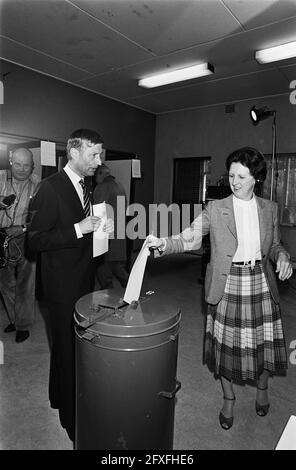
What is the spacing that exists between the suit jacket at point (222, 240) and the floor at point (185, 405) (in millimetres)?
717

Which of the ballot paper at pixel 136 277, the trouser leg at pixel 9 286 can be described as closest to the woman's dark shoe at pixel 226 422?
the ballot paper at pixel 136 277

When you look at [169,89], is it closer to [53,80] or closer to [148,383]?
[53,80]

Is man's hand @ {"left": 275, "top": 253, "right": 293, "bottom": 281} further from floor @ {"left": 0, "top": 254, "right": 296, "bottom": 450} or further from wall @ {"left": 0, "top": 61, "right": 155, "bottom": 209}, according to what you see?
wall @ {"left": 0, "top": 61, "right": 155, "bottom": 209}

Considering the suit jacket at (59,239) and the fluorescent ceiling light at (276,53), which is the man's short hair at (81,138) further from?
the fluorescent ceiling light at (276,53)

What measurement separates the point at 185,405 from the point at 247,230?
1132 mm

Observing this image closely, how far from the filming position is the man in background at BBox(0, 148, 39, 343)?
2652mm

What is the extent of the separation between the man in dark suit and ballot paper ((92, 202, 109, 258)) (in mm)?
30

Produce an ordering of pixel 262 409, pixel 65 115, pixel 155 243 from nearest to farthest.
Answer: pixel 155 243
pixel 262 409
pixel 65 115

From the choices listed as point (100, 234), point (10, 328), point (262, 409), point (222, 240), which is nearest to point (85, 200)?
point (100, 234)

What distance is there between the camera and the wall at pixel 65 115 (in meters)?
4.37

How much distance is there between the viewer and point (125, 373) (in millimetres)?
1102

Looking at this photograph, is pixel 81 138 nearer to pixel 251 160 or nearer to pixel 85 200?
pixel 85 200

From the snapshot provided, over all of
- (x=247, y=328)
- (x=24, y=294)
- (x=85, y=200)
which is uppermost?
(x=85, y=200)

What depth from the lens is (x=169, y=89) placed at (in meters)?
5.36
